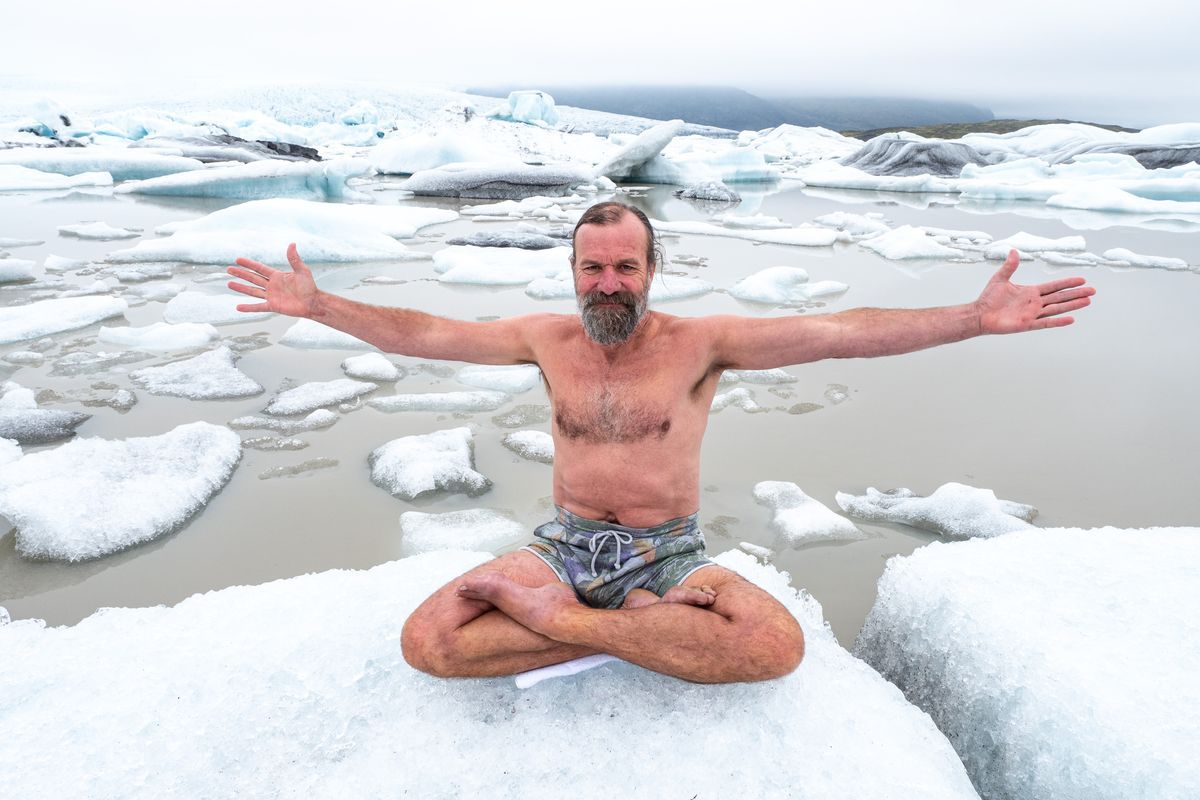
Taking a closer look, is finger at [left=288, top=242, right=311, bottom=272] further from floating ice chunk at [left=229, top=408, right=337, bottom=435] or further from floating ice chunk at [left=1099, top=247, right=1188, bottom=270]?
floating ice chunk at [left=1099, top=247, right=1188, bottom=270]

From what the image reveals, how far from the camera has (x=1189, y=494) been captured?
8.80 ft

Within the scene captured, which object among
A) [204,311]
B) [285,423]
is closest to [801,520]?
[285,423]

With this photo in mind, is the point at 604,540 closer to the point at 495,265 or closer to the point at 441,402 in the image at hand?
the point at 441,402

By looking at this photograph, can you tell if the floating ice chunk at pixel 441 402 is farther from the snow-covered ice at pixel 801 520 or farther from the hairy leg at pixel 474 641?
the hairy leg at pixel 474 641

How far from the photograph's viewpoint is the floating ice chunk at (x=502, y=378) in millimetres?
3718

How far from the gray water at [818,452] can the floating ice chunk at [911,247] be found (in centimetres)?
226

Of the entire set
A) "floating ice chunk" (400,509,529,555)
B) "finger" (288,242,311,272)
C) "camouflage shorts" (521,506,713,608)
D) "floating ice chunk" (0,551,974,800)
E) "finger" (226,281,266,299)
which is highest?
"finger" (288,242,311,272)

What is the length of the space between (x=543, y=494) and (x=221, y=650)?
128cm

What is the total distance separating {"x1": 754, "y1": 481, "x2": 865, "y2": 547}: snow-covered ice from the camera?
240 centimetres

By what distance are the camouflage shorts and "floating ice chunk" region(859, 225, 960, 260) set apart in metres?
6.79

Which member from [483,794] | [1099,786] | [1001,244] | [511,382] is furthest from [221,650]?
[1001,244]

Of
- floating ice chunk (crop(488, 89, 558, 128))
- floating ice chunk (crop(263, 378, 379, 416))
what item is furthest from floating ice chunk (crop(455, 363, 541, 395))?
floating ice chunk (crop(488, 89, 558, 128))

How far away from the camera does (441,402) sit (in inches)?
137

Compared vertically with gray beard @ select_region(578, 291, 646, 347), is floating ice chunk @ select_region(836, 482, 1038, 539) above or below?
below
